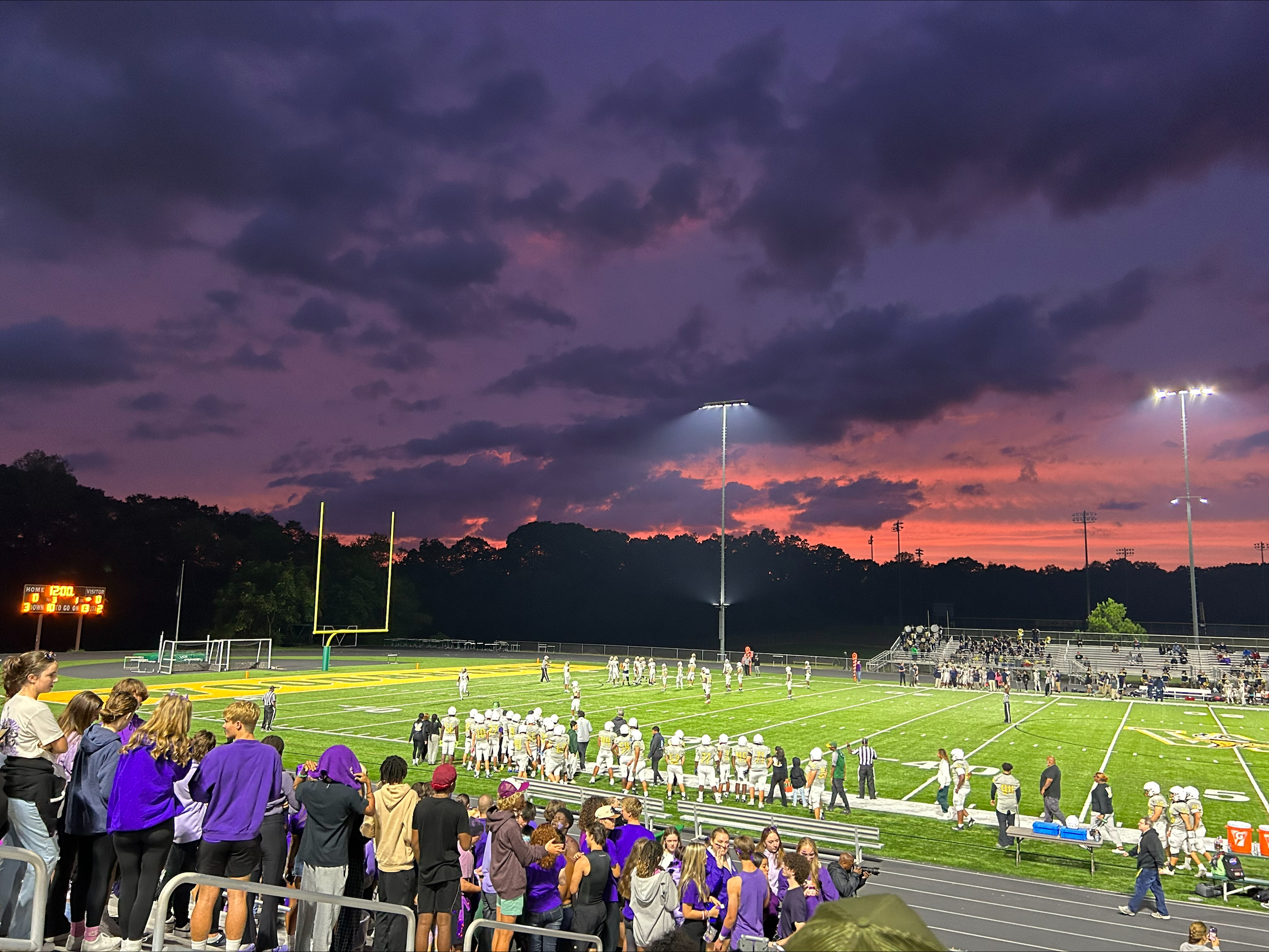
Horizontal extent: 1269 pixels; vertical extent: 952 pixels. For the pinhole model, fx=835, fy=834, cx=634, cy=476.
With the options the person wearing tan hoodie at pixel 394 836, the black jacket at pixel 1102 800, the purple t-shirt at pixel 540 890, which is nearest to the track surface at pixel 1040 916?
the black jacket at pixel 1102 800

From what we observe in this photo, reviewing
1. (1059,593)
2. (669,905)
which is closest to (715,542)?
(1059,593)

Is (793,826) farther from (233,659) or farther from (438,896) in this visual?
(233,659)

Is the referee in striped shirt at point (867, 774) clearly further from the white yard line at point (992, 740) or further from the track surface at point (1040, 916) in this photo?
the track surface at point (1040, 916)

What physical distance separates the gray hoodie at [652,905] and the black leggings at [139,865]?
3.53m

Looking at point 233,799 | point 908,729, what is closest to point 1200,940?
point 233,799

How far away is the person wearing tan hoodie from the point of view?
6594 mm

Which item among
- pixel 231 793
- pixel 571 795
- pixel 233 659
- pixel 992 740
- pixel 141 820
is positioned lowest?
pixel 233 659

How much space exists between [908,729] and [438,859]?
27714 mm

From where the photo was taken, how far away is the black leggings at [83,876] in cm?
559

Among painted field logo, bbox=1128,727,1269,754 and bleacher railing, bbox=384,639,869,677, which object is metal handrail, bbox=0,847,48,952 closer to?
painted field logo, bbox=1128,727,1269,754

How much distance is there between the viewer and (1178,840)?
1523cm

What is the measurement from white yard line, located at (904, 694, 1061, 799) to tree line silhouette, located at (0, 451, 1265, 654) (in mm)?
46224

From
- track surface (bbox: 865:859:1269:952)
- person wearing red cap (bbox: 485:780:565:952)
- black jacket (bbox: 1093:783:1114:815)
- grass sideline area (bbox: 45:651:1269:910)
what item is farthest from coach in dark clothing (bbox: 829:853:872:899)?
black jacket (bbox: 1093:783:1114:815)

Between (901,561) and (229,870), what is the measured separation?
140770 millimetres
